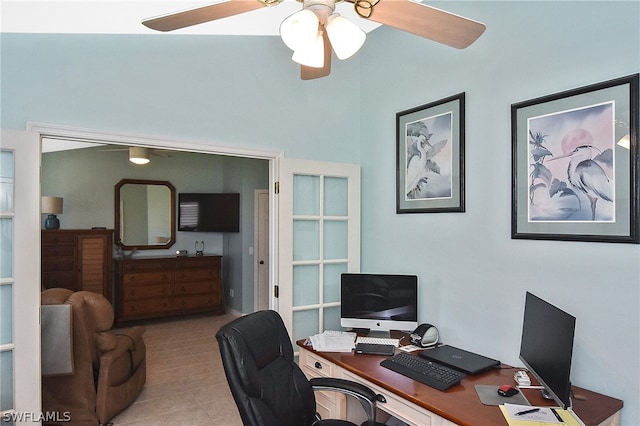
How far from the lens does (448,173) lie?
258cm

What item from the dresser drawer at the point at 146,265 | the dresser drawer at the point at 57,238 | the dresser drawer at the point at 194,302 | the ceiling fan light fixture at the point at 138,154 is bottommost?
the dresser drawer at the point at 194,302

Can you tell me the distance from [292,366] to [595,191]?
5.71 ft

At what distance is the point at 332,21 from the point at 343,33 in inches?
2.3

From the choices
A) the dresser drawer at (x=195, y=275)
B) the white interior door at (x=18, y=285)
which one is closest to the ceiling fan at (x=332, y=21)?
the white interior door at (x=18, y=285)

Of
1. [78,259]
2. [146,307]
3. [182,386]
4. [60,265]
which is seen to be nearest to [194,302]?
[146,307]

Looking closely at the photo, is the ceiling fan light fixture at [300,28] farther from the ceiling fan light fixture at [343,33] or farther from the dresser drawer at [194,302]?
the dresser drawer at [194,302]

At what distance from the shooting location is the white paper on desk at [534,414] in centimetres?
152

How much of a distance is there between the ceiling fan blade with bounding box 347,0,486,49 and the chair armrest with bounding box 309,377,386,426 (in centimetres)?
168

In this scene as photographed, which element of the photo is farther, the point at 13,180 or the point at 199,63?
the point at 199,63

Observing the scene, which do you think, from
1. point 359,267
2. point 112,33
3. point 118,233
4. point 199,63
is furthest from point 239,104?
point 118,233

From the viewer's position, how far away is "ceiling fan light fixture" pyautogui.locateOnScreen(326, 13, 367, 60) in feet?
4.61

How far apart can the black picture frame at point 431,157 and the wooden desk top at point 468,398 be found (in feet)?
3.36

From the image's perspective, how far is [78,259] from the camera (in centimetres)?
520

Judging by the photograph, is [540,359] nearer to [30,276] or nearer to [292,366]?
[292,366]
